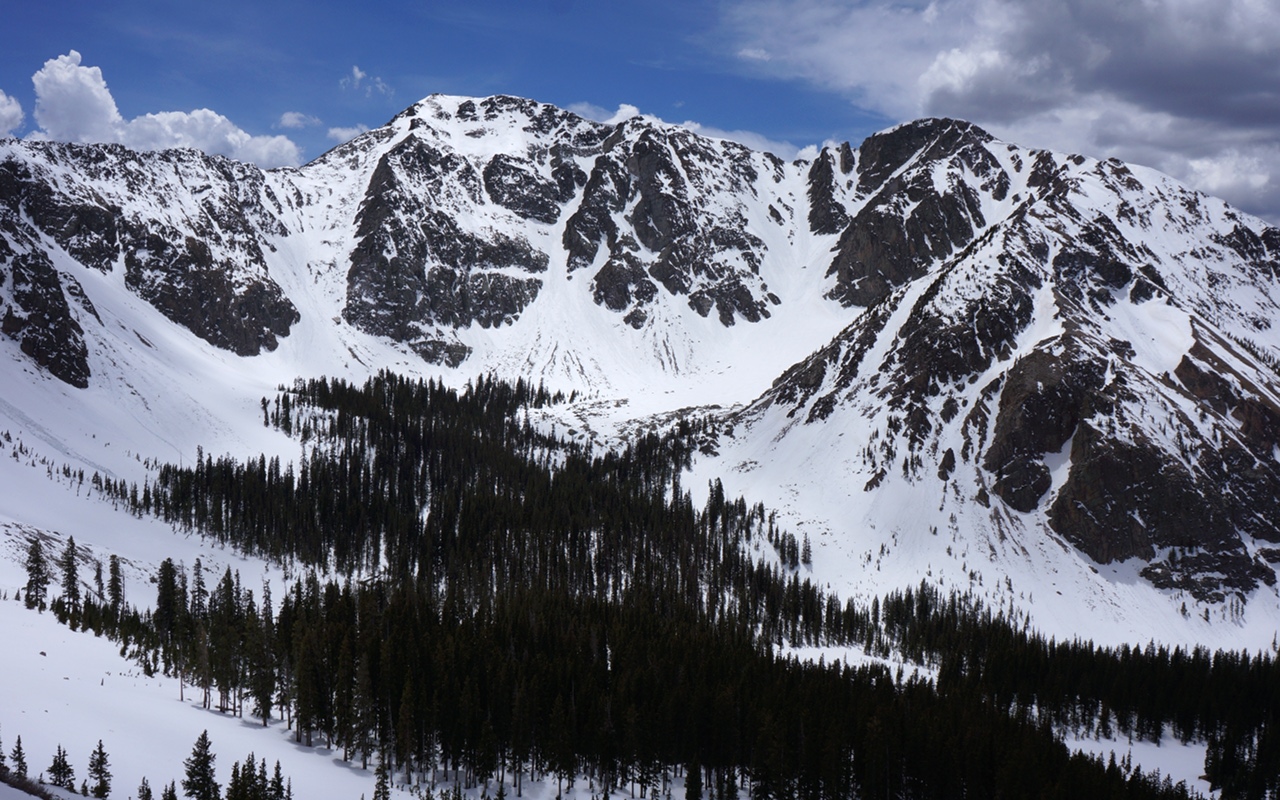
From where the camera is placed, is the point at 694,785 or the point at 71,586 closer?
the point at 694,785

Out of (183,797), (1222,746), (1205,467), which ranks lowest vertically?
(1222,746)

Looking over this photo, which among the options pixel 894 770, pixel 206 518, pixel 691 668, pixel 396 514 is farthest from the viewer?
pixel 396 514

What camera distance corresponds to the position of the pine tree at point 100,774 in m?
53.2

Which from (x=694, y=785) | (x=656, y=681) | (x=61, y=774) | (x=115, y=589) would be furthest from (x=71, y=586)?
(x=694, y=785)

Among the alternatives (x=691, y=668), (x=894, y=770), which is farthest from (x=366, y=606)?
(x=894, y=770)

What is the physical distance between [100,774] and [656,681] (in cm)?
5140

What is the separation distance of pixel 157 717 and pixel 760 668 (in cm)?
6335

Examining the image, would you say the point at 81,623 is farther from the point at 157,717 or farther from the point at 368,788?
the point at 368,788

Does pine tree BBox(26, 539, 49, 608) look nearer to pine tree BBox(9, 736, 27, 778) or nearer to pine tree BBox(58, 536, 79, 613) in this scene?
pine tree BBox(58, 536, 79, 613)

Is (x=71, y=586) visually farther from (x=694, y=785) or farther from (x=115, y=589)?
(x=694, y=785)

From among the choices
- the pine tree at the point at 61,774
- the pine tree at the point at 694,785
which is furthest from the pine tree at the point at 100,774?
the pine tree at the point at 694,785

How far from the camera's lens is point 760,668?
103000 millimetres

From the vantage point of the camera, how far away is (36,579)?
4215 inches

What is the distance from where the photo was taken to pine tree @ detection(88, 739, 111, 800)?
175 ft
